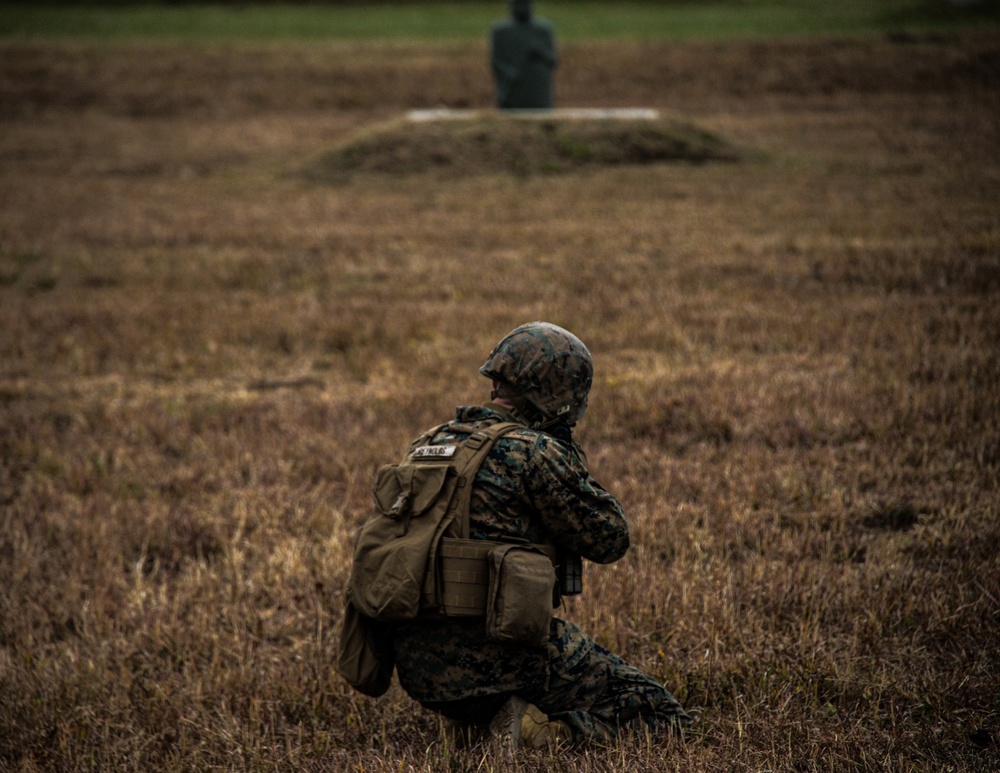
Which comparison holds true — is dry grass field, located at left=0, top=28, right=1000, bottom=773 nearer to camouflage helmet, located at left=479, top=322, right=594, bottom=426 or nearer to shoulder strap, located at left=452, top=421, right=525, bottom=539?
shoulder strap, located at left=452, top=421, right=525, bottom=539

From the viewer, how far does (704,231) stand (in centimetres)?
1335

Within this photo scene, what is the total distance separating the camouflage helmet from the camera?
328 centimetres

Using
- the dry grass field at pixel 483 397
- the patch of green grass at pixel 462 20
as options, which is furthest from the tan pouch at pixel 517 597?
the patch of green grass at pixel 462 20

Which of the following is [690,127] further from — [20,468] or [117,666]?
[117,666]

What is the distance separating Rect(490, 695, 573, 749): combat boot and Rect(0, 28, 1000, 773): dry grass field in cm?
8

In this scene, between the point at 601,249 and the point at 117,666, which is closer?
the point at 117,666

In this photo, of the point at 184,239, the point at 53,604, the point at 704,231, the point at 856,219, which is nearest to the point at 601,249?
the point at 704,231

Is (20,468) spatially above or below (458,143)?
below

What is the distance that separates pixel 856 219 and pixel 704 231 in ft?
6.39

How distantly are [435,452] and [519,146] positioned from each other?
1681 centimetres

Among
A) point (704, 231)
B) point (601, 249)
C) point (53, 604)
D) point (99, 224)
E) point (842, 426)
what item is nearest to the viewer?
point (53, 604)

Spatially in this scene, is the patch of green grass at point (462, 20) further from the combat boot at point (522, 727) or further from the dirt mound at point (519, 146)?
the combat boot at point (522, 727)

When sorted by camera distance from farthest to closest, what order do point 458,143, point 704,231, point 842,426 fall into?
point 458,143 < point 704,231 < point 842,426

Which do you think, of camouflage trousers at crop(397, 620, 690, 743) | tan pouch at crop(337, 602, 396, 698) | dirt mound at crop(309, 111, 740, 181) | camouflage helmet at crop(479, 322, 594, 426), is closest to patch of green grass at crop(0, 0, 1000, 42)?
dirt mound at crop(309, 111, 740, 181)
